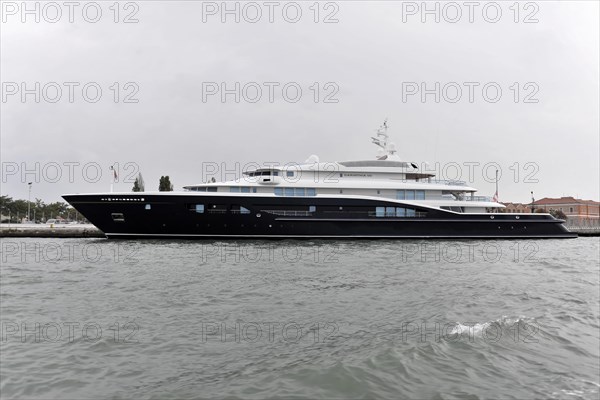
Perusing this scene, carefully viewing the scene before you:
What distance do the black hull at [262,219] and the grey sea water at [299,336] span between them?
14023mm

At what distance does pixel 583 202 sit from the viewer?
9344 cm

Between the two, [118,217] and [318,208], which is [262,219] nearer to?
[318,208]

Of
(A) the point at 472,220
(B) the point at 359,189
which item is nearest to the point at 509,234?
(A) the point at 472,220

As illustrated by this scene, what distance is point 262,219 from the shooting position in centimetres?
2669

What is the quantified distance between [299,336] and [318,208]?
2162 cm

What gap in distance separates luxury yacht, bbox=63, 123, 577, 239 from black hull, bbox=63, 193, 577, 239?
6cm

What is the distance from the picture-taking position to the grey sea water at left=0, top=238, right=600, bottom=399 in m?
4.53

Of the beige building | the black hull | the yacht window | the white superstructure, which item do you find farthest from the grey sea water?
the beige building

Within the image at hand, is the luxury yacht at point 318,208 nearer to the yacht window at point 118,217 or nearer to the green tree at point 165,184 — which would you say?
the yacht window at point 118,217

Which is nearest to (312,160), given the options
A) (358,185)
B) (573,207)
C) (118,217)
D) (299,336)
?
(358,185)

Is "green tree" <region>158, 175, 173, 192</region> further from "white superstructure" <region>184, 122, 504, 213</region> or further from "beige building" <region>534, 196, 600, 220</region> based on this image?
"beige building" <region>534, 196, 600, 220</region>

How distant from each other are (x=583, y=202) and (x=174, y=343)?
110m

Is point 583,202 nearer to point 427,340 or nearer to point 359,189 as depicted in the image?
point 359,189

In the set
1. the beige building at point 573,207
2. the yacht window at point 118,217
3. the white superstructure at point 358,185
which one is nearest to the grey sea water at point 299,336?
the yacht window at point 118,217
